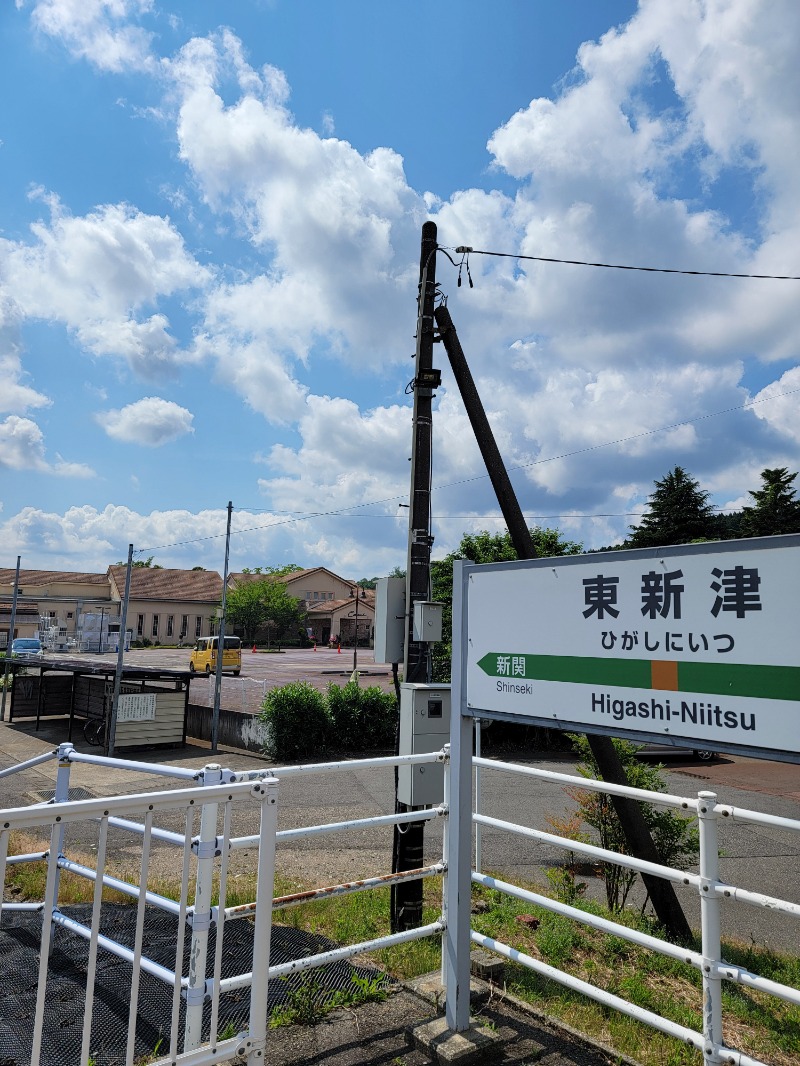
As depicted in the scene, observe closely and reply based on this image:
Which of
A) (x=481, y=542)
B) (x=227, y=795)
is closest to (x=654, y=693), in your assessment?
(x=227, y=795)

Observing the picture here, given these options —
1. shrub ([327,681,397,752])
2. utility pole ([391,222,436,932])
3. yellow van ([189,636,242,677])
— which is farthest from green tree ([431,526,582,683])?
yellow van ([189,636,242,677])

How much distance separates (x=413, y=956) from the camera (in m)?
3.98

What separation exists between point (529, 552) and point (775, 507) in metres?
41.4

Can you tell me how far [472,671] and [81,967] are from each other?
8.36 feet

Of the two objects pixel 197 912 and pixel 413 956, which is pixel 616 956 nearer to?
pixel 413 956

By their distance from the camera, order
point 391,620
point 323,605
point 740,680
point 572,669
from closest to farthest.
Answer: point 740,680 → point 572,669 → point 391,620 → point 323,605

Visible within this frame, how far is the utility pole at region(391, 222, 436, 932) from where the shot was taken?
15.7 feet

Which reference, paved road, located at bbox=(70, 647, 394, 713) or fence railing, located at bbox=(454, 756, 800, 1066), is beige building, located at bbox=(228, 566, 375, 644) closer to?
paved road, located at bbox=(70, 647, 394, 713)

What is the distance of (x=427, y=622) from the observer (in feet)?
17.3

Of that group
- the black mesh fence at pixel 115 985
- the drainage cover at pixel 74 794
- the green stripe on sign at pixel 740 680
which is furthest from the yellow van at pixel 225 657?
the green stripe on sign at pixel 740 680

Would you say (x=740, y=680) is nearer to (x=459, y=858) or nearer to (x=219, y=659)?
(x=459, y=858)

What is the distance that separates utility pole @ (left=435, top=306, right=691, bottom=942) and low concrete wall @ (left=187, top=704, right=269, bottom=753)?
10.1 m

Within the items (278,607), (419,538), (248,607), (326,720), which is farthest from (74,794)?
(278,607)

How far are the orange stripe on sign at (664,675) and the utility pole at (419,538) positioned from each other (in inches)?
104
